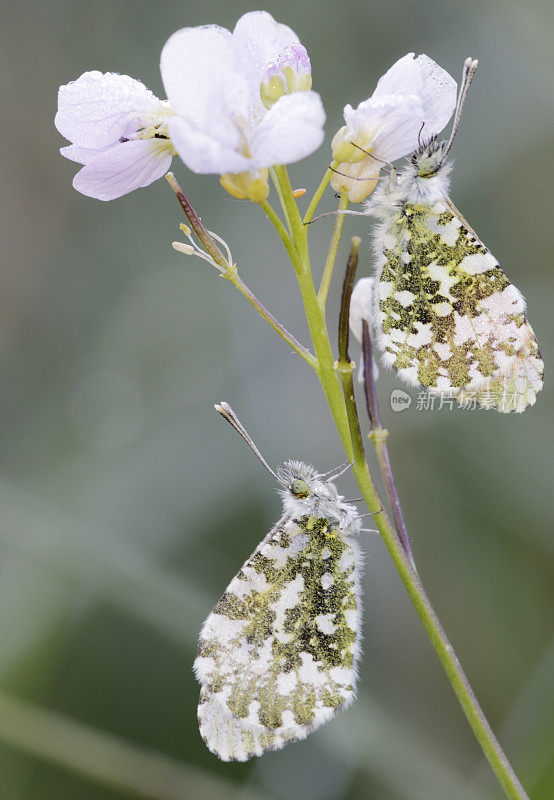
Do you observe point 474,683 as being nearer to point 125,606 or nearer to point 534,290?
point 125,606

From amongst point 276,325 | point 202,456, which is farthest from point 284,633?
point 202,456

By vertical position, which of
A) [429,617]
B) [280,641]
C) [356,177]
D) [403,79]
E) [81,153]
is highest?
[403,79]

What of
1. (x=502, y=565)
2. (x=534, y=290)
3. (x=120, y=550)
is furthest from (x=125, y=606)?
(x=534, y=290)

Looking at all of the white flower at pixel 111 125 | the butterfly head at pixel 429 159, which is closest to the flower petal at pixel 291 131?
the white flower at pixel 111 125

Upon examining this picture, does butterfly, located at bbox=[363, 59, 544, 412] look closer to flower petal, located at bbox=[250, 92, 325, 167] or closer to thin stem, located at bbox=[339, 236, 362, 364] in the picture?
thin stem, located at bbox=[339, 236, 362, 364]

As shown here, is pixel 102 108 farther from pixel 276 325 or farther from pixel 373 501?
pixel 373 501

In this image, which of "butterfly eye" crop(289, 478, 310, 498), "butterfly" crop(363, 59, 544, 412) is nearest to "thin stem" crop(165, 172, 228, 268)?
"butterfly" crop(363, 59, 544, 412)
